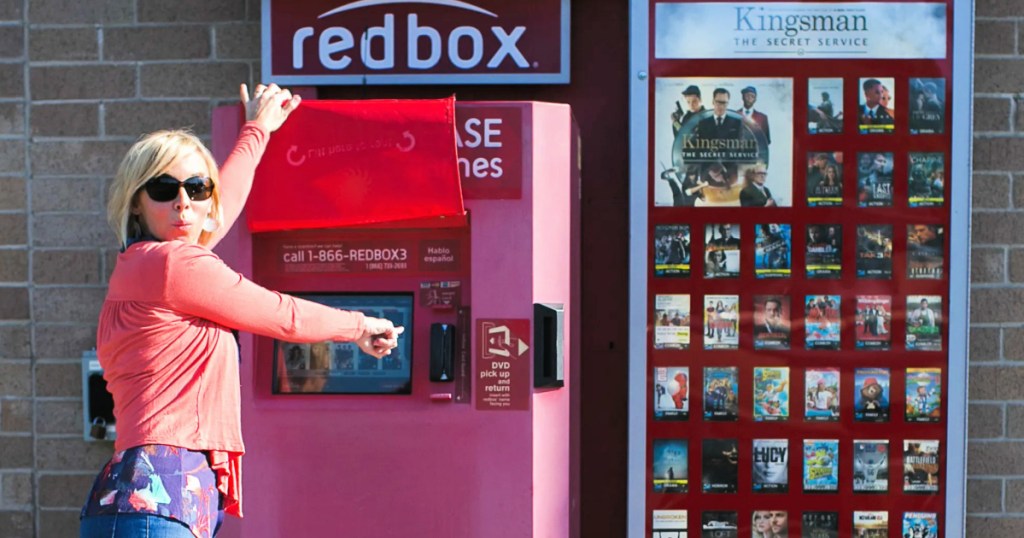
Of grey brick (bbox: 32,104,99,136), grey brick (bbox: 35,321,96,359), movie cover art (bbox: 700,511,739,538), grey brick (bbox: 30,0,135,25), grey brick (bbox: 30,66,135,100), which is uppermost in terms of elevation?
grey brick (bbox: 30,0,135,25)

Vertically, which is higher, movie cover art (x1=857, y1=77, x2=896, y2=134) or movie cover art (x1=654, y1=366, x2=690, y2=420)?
movie cover art (x1=857, y1=77, x2=896, y2=134)

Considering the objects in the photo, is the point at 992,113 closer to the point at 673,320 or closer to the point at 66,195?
the point at 673,320

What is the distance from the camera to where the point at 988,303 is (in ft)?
12.1

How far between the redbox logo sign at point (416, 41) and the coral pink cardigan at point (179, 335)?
1.41 meters

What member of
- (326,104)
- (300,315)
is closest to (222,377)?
(300,315)

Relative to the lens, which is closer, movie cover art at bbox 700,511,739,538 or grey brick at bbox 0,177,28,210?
movie cover art at bbox 700,511,739,538

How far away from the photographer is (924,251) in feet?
11.5

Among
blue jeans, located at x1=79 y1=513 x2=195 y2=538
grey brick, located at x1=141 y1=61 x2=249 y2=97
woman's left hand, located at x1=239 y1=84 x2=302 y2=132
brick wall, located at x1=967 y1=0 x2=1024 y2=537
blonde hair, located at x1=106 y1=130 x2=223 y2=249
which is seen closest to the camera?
blue jeans, located at x1=79 y1=513 x2=195 y2=538

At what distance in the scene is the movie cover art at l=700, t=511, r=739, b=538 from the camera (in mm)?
3564

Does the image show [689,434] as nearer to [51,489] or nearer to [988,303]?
[988,303]

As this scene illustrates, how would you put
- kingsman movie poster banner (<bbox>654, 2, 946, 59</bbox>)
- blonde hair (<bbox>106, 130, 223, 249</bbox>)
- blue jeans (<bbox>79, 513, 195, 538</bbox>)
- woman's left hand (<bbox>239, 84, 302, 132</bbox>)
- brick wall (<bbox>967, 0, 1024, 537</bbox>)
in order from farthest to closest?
1. brick wall (<bbox>967, 0, 1024, 537</bbox>)
2. kingsman movie poster banner (<bbox>654, 2, 946, 59</bbox>)
3. woman's left hand (<bbox>239, 84, 302, 132</bbox>)
4. blonde hair (<bbox>106, 130, 223, 249</bbox>)
5. blue jeans (<bbox>79, 513, 195, 538</bbox>)

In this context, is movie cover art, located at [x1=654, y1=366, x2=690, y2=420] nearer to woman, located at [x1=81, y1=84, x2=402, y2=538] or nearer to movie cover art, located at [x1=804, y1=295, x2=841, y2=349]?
movie cover art, located at [x1=804, y1=295, x2=841, y2=349]

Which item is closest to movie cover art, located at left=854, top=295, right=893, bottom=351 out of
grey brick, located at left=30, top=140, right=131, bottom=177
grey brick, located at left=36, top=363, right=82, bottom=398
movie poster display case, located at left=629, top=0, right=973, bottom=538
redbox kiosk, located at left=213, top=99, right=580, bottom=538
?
movie poster display case, located at left=629, top=0, right=973, bottom=538

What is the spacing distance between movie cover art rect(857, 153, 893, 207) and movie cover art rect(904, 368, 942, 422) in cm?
56
